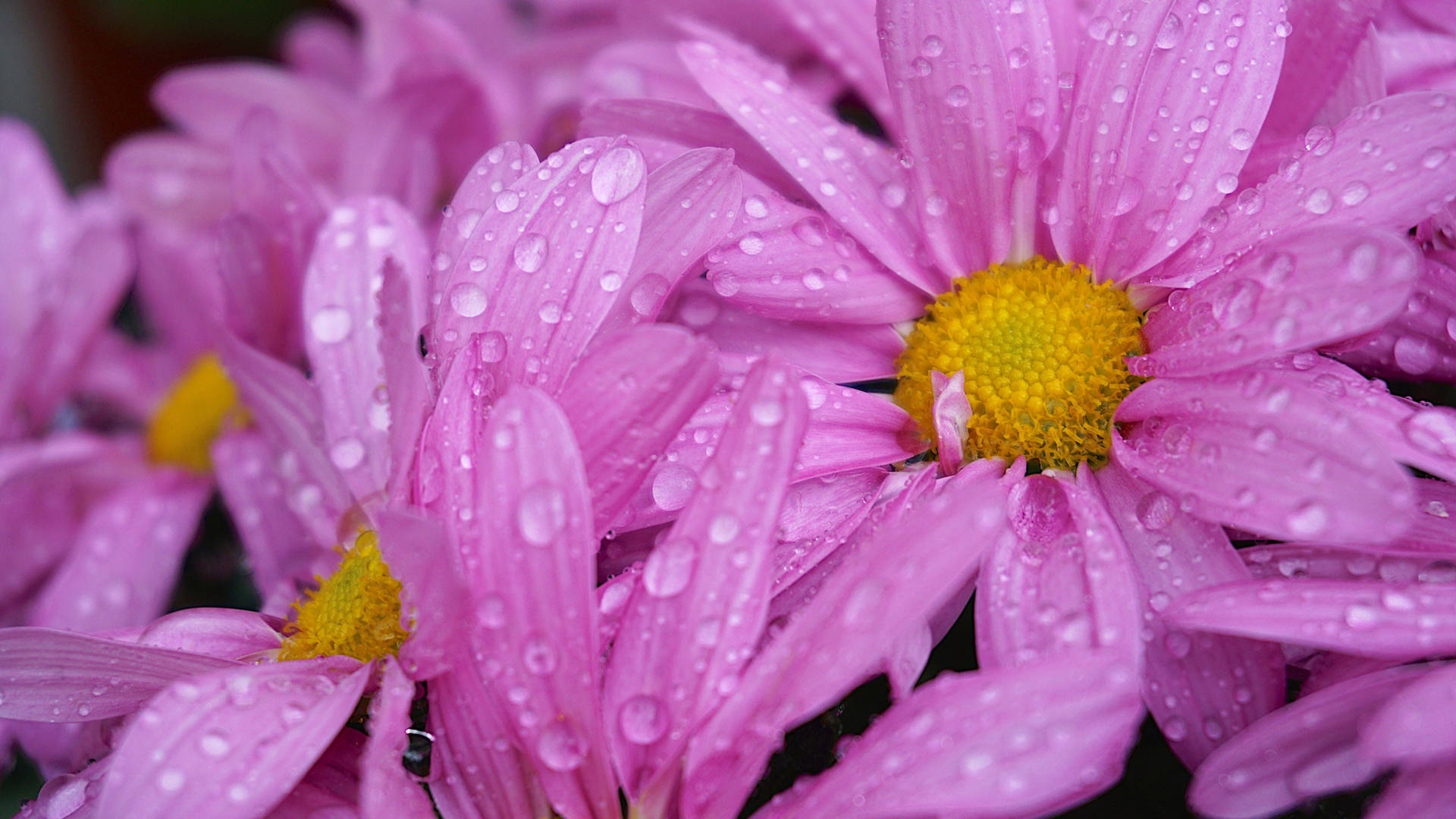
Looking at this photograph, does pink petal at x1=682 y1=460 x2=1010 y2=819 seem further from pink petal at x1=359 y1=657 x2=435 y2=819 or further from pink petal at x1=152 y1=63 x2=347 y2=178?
pink petal at x1=152 y1=63 x2=347 y2=178

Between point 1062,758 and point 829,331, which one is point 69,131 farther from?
point 1062,758

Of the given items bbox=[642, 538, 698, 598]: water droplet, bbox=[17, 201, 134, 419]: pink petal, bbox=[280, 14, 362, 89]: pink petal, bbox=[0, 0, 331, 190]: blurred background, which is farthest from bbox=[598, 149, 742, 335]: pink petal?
bbox=[0, 0, 331, 190]: blurred background

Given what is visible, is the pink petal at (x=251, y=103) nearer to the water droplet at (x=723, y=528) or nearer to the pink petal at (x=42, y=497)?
the pink petal at (x=42, y=497)

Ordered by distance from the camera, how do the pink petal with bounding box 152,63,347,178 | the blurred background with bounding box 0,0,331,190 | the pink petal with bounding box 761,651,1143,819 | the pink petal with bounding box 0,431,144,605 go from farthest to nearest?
the blurred background with bounding box 0,0,331,190, the pink petal with bounding box 152,63,347,178, the pink petal with bounding box 0,431,144,605, the pink petal with bounding box 761,651,1143,819

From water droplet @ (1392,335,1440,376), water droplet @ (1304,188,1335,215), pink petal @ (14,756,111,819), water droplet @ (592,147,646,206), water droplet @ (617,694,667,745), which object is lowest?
pink petal @ (14,756,111,819)

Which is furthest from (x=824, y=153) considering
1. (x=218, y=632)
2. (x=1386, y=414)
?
(x=218, y=632)

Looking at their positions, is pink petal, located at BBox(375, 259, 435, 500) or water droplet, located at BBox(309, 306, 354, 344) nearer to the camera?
pink petal, located at BBox(375, 259, 435, 500)
